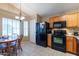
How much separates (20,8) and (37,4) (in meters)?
0.49

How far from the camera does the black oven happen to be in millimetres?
4215

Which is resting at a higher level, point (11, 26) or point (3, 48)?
point (11, 26)

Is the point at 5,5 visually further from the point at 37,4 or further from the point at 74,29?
the point at 74,29

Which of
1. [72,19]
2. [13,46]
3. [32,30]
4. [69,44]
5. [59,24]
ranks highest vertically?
[72,19]

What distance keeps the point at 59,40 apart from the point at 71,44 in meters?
0.55

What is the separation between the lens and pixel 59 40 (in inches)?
172

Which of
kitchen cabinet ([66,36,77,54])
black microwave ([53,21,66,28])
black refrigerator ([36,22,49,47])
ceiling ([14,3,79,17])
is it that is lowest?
kitchen cabinet ([66,36,77,54])

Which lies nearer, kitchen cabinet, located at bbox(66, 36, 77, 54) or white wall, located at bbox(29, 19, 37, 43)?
white wall, located at bbox(29, 19, 37, 43)

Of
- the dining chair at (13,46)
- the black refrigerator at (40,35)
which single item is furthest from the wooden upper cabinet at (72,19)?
the dining chair at (13,46)

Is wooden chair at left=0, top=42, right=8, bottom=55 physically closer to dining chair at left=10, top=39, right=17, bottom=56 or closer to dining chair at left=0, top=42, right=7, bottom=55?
dining chair at left=0, top=42, right=7, bottom=55

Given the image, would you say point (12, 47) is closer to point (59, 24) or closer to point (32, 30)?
point (32, 30)

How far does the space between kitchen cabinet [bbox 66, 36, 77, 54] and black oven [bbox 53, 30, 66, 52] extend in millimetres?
158

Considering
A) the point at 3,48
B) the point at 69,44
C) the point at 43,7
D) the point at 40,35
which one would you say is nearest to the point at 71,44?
the point at 69,44

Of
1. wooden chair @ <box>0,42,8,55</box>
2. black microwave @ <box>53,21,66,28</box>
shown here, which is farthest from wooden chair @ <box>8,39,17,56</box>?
black microwave @ <box>53,21,66,28</box>
